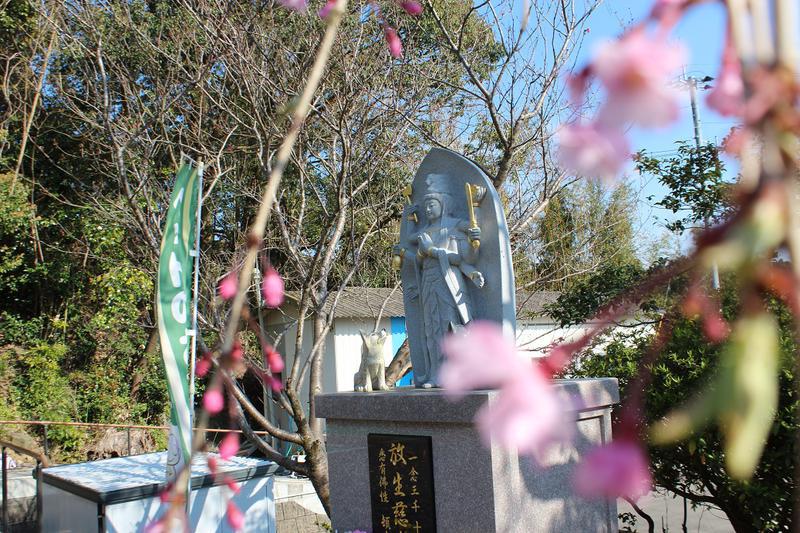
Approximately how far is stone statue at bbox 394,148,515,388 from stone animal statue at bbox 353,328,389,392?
1.01ft

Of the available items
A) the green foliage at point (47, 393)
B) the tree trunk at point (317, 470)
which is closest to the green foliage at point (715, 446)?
the tree trunk at point (317, 470)

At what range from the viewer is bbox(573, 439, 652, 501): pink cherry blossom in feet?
1.44

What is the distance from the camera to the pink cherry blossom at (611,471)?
44 centimetres

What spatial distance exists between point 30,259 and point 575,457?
10.2 meters

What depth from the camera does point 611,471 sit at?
17.6 inches

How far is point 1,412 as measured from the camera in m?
9.41

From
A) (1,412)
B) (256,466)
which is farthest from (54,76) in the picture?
(256,466)

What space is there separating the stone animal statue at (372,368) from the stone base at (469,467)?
12.0 inches

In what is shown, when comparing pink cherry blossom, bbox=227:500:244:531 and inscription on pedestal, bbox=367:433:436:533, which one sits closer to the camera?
pink cherry blossom, bbox=227:500:244:531

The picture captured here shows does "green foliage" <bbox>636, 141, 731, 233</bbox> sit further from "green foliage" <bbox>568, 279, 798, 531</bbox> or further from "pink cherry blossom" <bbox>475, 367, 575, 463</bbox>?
"pink cherry blossom" <bbox>475, 367, 575, 463</bbox>

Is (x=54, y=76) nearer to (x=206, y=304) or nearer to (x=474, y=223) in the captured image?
(x=206, y=304)

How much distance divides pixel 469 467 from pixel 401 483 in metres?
0.52

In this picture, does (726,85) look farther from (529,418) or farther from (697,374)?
(697,374)

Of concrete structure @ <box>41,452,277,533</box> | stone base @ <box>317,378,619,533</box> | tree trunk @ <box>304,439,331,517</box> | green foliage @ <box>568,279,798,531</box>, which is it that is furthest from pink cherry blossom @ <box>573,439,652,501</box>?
tree trunk @ <box>304,439,331,517</box>
